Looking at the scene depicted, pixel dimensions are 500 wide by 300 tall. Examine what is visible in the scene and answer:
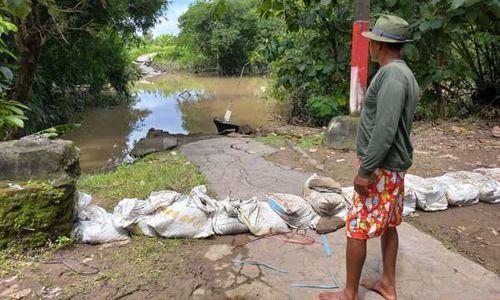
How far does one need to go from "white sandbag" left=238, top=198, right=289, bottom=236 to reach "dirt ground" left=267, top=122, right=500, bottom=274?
1168 millimetres

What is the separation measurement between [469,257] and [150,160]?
4047mm

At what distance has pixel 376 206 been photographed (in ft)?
7.48

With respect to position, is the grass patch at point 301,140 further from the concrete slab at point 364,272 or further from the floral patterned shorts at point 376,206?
the floral patterned shorts at point 376,206

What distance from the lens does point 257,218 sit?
3.39 metres

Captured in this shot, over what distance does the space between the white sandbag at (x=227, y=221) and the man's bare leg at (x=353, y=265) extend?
1084mm

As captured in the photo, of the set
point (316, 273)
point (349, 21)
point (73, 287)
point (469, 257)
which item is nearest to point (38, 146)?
point (73, 287)

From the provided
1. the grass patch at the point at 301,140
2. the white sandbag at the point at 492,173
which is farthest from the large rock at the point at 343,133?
the white sandbag at the point at 492,173

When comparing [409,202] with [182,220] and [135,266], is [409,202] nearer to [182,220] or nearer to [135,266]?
[182,220]

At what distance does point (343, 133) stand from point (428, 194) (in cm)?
225

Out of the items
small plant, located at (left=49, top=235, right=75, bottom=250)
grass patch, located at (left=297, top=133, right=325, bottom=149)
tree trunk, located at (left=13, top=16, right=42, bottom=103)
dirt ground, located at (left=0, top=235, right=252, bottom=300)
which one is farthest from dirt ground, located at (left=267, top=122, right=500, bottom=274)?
tree trunk, located at (left=13, top=16, right=42, bottom=103)

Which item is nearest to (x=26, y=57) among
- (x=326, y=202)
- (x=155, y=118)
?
(x=326, y=202)

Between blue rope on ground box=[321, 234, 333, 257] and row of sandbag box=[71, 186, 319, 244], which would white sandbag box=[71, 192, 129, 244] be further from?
blue rope on ground box=[321, 234, 333, 257]

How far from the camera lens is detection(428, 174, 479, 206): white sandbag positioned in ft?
12.9

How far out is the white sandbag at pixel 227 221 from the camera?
11.0 feet
